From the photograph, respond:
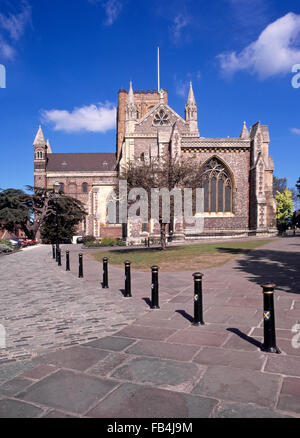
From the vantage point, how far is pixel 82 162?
203 ft

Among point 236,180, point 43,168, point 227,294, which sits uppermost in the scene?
point 43,168

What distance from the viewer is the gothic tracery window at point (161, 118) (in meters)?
40.2

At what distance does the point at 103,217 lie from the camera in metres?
43.8

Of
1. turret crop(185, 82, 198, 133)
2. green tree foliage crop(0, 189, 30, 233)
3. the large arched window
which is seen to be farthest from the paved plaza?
green tree foliage crop(0, 189, 30, 233)

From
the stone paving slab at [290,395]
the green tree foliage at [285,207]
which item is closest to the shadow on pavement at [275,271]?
the stone paving slab at [290,395]

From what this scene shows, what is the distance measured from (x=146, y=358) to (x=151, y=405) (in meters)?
1.07

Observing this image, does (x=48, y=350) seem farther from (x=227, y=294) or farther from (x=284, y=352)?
(x=227, y=294)

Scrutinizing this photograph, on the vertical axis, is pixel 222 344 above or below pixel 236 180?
below

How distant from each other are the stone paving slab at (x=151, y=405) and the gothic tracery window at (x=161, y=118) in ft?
130

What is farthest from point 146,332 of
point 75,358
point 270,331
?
point 270,331

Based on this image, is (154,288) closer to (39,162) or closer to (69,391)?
(69,391)

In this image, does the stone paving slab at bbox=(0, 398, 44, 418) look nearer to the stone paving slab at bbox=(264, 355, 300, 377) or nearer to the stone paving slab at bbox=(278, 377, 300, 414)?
the stone paving slab at bbox=(278, 377, 300, 414)
